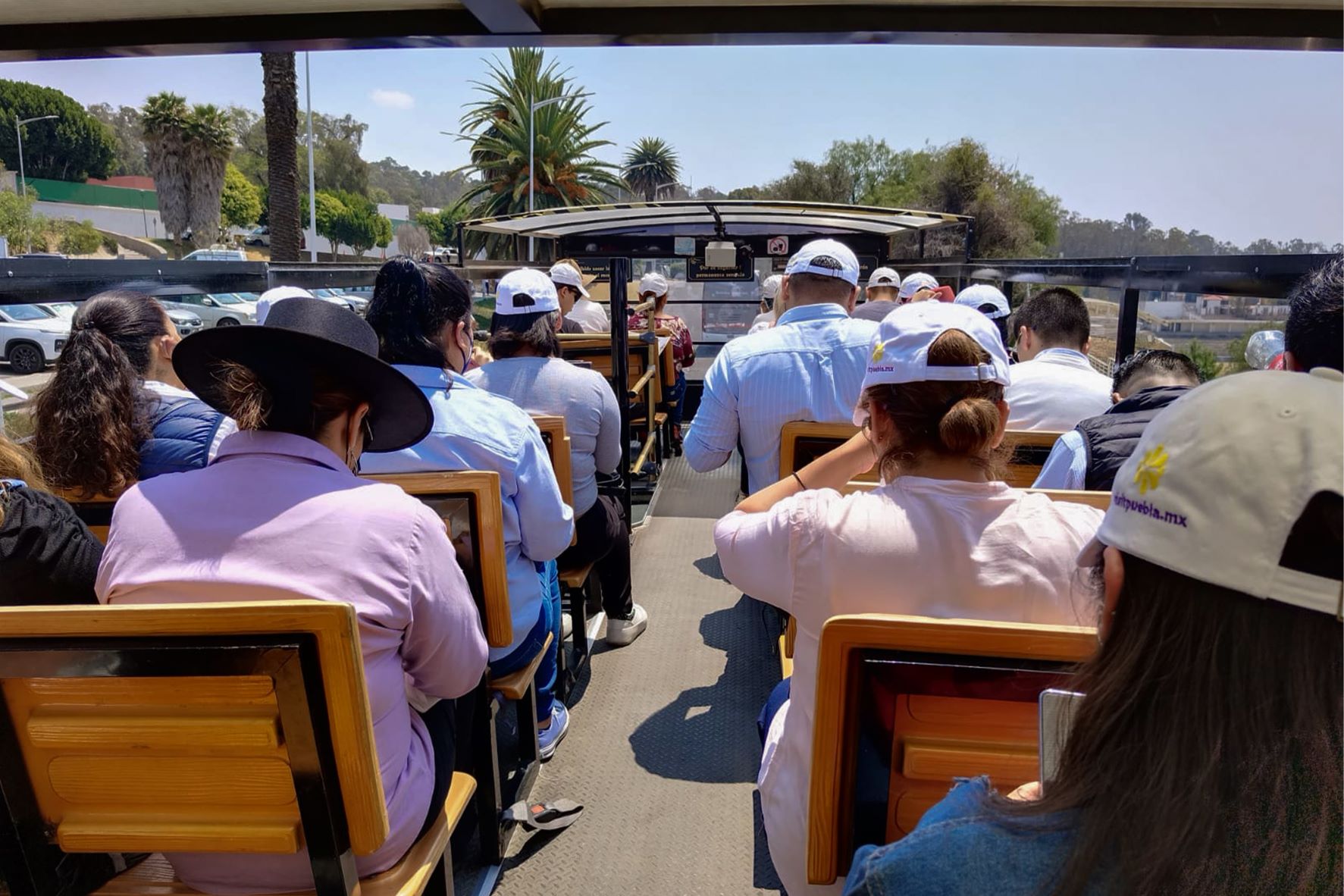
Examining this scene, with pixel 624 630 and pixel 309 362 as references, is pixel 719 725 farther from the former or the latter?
pixel 309 362

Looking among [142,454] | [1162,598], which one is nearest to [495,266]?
[142,454]

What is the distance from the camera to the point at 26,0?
73.2 inches

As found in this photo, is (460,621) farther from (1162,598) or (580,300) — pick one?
(580,300)

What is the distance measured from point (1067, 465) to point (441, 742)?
1739 millimetres

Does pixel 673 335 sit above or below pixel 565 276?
below

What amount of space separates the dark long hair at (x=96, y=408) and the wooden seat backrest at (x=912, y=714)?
6.64 ft

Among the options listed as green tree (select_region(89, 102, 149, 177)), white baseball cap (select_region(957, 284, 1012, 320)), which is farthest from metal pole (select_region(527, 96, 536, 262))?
green tree (select_region(89, 102, 149, 177))

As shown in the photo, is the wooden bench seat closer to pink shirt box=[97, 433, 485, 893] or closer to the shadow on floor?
pink shirt box=[97, 433, 485, 893]

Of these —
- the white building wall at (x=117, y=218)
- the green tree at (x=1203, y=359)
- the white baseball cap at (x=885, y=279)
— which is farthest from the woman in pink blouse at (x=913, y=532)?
the white building wall at (x=117, y=218)

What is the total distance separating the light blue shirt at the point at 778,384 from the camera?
9.63 feet

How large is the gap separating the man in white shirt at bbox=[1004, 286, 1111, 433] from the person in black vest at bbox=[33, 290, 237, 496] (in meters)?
2.50

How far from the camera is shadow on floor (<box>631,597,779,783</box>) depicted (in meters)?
2.71

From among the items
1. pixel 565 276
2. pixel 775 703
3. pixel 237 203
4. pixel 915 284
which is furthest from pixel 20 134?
pixel 775 703

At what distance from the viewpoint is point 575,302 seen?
278 inches
